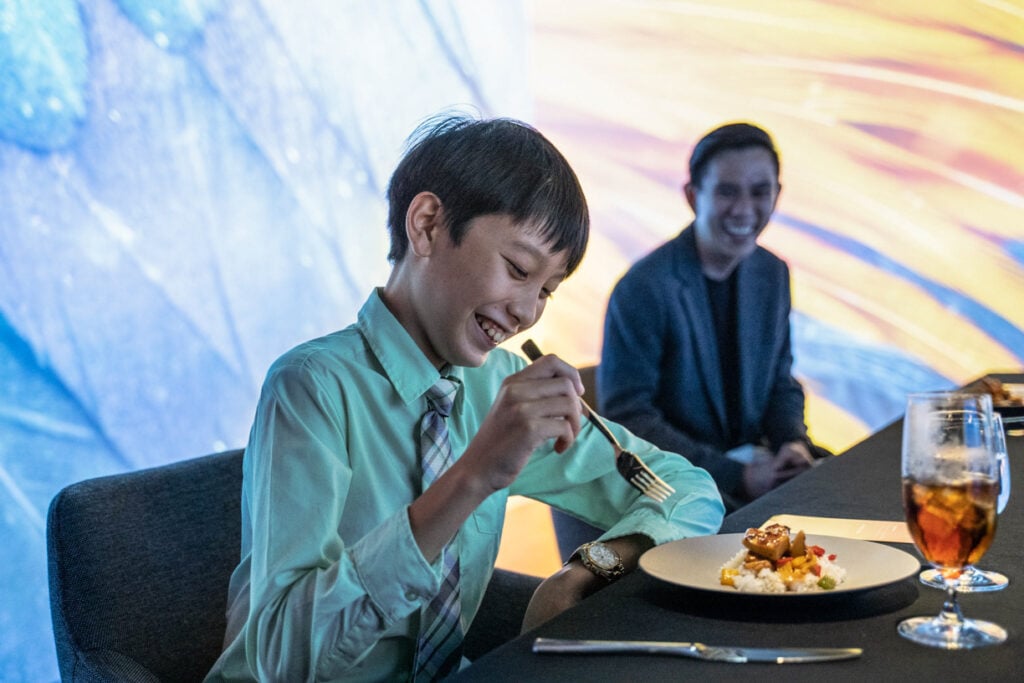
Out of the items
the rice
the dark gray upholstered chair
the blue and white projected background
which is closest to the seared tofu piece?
the rice

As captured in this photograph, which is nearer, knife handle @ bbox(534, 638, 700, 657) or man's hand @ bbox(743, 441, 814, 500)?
knife handle @ bbox(534, 638, 700, 657)

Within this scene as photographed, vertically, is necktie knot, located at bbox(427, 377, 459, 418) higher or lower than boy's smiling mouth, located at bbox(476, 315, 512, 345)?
lower

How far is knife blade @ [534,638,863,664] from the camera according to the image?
0.89 m

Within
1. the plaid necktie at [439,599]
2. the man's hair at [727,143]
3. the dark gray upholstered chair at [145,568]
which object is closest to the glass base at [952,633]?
the plaid necktie at [439,599]

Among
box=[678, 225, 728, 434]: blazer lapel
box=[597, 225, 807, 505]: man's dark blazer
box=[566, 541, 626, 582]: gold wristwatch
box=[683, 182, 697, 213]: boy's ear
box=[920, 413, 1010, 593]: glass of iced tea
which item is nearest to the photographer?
box=[920, 413, 1010, 593]: glass of iced tea

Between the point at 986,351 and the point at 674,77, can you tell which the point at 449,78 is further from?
the point at 986,351

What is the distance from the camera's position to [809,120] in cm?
493

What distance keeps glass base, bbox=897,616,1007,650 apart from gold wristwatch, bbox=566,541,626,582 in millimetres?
374

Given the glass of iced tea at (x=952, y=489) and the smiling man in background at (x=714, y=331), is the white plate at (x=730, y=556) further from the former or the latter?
the smiling man in background at (x=714, y=331)

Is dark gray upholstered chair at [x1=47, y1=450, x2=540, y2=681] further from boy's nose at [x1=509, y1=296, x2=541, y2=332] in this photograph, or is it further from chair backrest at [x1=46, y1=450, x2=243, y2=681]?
boy's nose at [x1=509, y1=296, x2=541, y2=332]

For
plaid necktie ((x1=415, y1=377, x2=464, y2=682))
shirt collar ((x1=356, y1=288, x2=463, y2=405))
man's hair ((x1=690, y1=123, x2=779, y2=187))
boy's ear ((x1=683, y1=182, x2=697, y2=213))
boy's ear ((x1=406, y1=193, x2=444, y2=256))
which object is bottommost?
plaid necktie ((x1=415, y1=377, x2=464, y2=682))

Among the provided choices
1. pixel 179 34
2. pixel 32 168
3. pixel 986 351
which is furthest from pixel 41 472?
pixel 986 351

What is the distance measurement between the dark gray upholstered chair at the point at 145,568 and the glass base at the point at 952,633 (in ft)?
2.77

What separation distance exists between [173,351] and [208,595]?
199 centimetres
